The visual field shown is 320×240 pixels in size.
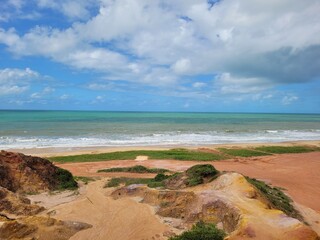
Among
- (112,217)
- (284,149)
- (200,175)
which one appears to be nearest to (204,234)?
(112,217)

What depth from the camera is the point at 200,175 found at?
46.8 feet

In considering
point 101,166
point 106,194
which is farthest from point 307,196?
point 101,166

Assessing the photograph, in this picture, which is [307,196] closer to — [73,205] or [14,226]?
[73,205]

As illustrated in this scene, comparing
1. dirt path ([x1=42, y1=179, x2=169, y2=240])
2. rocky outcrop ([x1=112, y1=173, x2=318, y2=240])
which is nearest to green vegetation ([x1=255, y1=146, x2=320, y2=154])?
rocky outcrop ([x1=112, y1=173, x2=318, y2=240])

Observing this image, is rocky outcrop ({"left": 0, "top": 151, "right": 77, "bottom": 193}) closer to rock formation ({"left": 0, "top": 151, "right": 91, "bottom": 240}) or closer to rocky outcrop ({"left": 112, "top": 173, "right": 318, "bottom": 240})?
rock formation ({"left": 0, "top": 151, "right": 91, "bottom": 240})

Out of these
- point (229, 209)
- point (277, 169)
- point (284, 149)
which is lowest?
point (277, 169)

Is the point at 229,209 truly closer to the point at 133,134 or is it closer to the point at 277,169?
the point at 277,169

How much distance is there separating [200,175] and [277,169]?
45.6 ft

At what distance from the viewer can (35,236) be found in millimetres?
9070

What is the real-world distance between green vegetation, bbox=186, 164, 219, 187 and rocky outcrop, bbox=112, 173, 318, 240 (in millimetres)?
413

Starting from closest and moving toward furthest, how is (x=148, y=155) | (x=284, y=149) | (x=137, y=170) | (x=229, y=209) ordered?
1. (x=229, y=209)
2. (x=137, y=170)
3. (x=148, y=155)
4. (x=284, y=149)

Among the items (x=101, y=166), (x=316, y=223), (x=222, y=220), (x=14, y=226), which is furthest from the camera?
(x=101, y=166)

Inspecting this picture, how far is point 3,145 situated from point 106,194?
1140 inches

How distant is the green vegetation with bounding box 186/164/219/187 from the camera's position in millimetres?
13920
